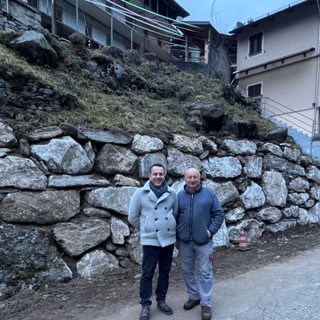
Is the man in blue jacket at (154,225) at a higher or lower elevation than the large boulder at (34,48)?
lower

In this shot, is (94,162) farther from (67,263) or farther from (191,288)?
(191,288)

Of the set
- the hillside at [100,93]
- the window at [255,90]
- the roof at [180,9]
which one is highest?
the roof at [180,9]

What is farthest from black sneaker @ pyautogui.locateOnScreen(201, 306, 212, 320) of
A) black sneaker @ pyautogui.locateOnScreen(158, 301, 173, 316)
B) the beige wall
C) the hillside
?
the beige wall

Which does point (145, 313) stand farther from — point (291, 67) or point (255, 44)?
point (255, 44)

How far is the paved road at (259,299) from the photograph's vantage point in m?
4.27

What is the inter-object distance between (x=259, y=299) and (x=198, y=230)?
1.46 meters

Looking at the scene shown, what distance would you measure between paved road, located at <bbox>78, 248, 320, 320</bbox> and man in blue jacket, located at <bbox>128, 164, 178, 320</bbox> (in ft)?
1.27

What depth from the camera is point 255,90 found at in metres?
24.5

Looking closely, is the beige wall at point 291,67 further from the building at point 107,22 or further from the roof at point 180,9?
the roof at point 180,9

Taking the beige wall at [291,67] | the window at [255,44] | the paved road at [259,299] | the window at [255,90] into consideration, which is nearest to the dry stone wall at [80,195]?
the paved road at [259,299]

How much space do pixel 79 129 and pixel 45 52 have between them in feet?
8.82

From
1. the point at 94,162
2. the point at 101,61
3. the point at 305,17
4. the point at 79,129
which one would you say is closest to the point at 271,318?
the point at 94,162

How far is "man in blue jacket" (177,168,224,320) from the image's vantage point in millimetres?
4238

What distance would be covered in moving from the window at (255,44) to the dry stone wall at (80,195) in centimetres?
1903
